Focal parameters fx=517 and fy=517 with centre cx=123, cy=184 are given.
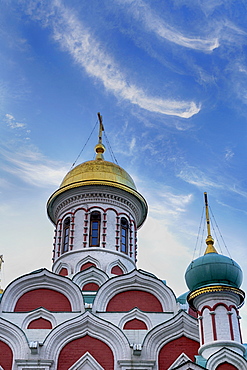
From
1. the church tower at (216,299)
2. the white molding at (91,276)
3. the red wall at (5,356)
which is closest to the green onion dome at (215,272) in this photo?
the church tower at (216,299)

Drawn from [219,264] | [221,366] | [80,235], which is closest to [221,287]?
[219,264]

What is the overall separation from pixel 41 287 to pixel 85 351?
6.77ft

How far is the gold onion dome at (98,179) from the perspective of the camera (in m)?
14.2

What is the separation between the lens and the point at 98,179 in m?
14.2

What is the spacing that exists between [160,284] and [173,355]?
1854mm

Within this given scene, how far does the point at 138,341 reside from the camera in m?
10.2

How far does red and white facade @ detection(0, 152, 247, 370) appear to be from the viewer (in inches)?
377

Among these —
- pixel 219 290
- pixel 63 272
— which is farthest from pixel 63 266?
pixel 219 290

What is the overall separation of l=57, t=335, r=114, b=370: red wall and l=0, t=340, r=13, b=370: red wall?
92 cm

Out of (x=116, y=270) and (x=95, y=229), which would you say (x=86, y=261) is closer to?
(x=116, y=270)

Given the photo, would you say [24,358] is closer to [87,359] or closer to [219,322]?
[87,359]

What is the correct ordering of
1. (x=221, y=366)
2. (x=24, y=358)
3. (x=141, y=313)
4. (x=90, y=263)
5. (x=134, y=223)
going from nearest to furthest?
(x=221, y=366)
(x=24, y=358)
(x=141, y=313)
(x=90, y=263)
(x=134, y=223)

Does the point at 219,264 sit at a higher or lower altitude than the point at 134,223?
lower

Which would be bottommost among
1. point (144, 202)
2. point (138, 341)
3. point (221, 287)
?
point (138, 341)
